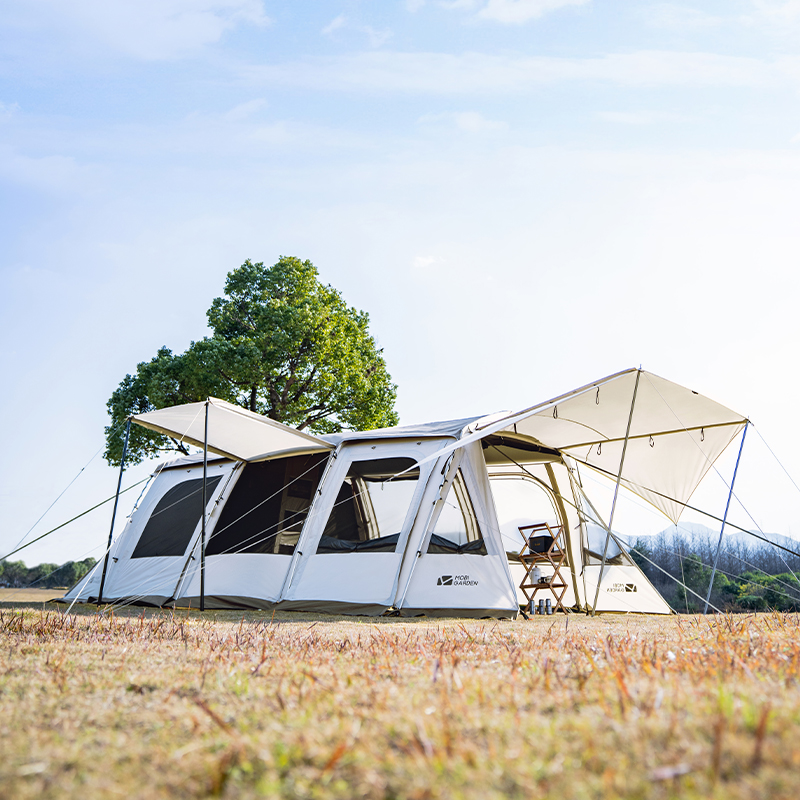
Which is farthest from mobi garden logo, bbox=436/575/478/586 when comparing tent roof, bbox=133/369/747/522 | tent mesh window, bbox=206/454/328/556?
tent mesh window, bbox=206/454/328/556

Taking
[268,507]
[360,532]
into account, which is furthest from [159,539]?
[360,532]

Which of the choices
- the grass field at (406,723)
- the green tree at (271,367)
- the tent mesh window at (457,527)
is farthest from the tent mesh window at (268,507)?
the green tree at (271,367)

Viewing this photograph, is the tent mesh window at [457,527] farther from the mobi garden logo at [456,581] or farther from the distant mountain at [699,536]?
the distant mountain at [699,536]

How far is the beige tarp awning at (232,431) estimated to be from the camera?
21.2 ft

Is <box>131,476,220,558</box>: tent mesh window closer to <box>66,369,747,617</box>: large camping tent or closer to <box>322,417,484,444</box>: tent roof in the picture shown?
<box>66,369,747,617</box>: large camping tent

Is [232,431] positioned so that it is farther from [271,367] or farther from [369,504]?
[271,367]

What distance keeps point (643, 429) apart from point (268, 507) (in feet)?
14.4

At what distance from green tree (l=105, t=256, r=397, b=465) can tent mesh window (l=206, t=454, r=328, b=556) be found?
7.17 metres

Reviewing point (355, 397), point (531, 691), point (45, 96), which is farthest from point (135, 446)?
point (531, 691)

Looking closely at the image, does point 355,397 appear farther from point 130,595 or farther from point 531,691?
point 531,691

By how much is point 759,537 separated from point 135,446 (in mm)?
12813

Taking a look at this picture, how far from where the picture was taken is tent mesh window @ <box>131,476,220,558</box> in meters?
7.56

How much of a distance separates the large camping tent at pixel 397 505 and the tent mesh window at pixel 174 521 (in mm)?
19

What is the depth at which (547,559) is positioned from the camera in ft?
25.4
